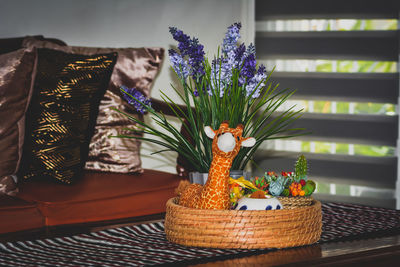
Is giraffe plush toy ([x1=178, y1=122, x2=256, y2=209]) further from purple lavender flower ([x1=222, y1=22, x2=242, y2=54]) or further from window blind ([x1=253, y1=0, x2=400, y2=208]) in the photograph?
window blind ([x1=253, y1=0, x2=400, y2=208])

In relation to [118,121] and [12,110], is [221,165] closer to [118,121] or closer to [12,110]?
[12,110]

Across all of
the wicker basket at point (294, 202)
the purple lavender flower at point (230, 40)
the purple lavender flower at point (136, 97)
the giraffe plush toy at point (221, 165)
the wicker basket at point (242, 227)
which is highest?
the purple lavender flower at point (230, 40)

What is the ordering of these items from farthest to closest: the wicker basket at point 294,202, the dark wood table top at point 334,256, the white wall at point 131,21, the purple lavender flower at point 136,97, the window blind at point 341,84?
the window blind at point 341,84 < the white wall at point 131,21 < the purple lavender flower at point 136,97 < the wicker basket at point 294,202 < the dark wood table top at point 334,256

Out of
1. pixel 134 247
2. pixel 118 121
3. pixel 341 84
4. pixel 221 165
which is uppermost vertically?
pixel 341 84

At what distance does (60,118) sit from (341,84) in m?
2.09

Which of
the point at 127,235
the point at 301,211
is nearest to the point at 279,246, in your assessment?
the point at 301,211

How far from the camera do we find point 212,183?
1174 millimetres

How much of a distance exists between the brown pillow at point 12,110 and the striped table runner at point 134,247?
0.72 metres

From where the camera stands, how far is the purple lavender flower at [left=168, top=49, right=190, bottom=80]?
4.58 ft

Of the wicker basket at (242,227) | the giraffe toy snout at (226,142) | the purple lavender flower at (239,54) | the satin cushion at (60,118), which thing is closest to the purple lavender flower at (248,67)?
the purple lavender flower at (239,54)

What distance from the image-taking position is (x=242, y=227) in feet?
3.72

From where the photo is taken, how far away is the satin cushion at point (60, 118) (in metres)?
2.01

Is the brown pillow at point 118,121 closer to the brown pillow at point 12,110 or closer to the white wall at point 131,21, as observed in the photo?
the brown pillow at point 12,110

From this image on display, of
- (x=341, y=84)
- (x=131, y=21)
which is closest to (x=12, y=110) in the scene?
(x=131, y=21)
